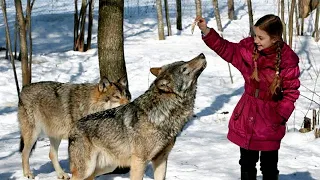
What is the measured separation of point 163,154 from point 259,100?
119 centimetres

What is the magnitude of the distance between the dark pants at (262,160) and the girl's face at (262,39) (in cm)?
95

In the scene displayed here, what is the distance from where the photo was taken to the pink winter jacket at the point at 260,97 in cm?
413

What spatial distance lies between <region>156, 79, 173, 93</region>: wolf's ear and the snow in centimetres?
150

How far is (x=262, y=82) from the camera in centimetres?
421

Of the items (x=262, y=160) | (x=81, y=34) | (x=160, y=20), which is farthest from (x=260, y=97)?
(x=160, y=20)

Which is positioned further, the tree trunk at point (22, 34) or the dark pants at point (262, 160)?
the tree trunk at point (22, 34)

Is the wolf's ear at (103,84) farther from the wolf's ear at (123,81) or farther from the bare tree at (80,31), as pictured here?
the bare tree at (80,31)

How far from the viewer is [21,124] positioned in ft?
21.2

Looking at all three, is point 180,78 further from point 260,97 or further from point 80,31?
point 80,31

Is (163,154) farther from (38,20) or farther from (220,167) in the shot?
(38,20)

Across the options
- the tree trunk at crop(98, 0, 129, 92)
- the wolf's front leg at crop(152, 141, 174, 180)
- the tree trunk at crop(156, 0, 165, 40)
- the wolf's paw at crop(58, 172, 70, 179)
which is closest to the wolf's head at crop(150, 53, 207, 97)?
the wolf's front leg at crop(152, 141, 174, 180)

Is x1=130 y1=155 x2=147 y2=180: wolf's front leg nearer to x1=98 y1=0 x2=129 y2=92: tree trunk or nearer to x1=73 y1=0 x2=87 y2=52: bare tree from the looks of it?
x1=98 y1=0 x2=129 y2=92: tree trunk

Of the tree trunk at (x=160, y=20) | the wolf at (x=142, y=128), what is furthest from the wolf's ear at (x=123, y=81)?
the tree trunk at (x=160, y=20)

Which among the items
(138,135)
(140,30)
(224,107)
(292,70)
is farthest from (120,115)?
(140,30)
